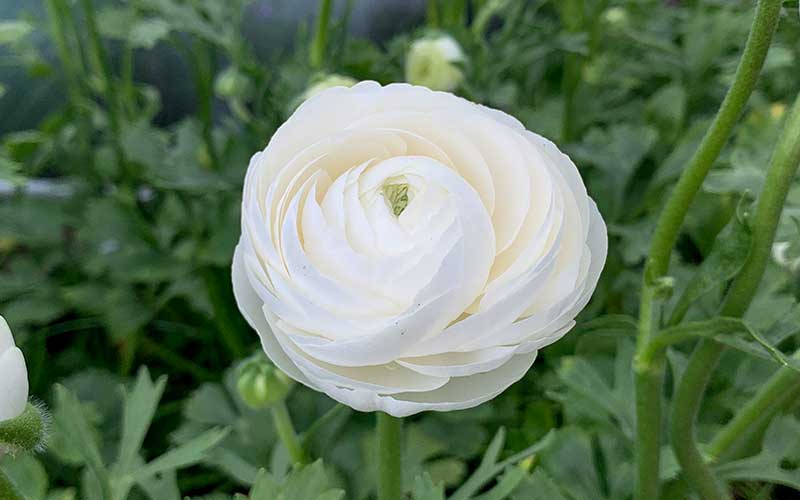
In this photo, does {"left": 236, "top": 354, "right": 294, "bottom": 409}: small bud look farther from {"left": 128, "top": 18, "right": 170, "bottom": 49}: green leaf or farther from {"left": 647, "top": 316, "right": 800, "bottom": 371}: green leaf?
{"left": 128, "top": 18, "right": 170, "bottom": 49}: green leaf

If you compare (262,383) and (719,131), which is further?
(262,383)

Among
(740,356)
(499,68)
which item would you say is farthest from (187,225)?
(740,356)

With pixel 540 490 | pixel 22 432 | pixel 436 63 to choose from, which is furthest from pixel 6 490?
pixel 436 63

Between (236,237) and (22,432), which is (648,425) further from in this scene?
(236,237)

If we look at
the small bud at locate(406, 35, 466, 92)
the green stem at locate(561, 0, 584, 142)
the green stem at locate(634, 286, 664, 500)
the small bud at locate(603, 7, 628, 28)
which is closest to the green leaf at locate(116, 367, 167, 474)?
the green stem at locate(634, 286, 664, 500)

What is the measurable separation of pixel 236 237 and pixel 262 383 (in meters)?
0.25

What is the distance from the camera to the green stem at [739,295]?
12.2 inches

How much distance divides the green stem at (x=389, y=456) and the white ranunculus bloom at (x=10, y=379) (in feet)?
0.44

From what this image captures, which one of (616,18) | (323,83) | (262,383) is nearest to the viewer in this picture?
(262,383)

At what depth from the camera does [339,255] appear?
0.25 m

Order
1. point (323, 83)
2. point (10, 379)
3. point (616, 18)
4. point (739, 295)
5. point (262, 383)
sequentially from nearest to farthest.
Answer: point (10, 379), point (739, 295), point (262, 383), point (323, 83), point (616, 18)

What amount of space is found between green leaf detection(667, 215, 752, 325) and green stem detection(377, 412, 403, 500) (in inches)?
5.4

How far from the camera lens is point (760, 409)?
1.26 ft

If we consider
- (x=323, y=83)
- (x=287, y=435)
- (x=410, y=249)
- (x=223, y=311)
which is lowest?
(x=223, y=311)
